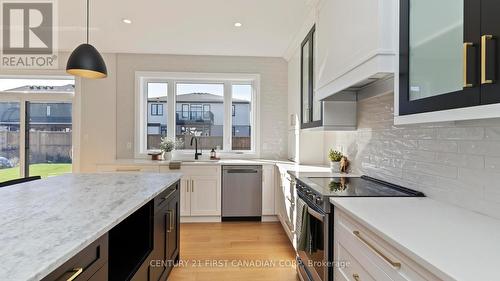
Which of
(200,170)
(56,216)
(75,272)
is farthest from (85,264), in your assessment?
(200,170)

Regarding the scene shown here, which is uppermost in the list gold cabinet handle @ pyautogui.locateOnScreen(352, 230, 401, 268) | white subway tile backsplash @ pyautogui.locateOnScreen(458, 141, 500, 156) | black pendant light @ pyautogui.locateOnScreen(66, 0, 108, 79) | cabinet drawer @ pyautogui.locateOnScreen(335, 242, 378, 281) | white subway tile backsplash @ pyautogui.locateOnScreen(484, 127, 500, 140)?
black pendant light @ pyautogui.locateOnScreen(66, 0, 108, 79)

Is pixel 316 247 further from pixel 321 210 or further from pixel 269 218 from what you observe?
pixel 269 218

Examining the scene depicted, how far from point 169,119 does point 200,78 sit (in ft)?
2.85

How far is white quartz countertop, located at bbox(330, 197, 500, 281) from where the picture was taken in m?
0.81

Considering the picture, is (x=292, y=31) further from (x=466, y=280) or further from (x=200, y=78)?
(x=466, y=280)

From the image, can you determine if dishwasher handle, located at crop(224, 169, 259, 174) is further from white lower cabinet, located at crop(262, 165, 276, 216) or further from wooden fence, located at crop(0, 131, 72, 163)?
wooden fence, located at crop(0, 131, 72, 163)

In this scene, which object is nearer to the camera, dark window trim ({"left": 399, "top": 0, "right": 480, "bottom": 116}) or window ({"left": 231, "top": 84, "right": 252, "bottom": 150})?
dark window trim ({"left": 399, "top": 0, "right": 480, "bottom": 116})

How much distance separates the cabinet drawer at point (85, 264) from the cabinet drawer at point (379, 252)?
3.78ft

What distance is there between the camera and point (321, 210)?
180 cm

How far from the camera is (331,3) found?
7.35ft

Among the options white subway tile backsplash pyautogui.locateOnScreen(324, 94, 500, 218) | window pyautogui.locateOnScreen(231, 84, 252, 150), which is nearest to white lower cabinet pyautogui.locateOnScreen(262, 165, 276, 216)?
window pyautogui.locateOnScreen(231, 84, 252, 150)

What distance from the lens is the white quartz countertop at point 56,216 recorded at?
2.86 feet

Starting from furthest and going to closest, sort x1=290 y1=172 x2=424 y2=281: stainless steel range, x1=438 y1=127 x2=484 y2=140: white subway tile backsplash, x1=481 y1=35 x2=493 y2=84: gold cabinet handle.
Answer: x1=290 y1=172 x2=424 y2=281: stainless steel range
x1=438 y1=127 x2=484 y2=140: white subway tile backsplash
x1=481 y1=35 x2=493 y2=84: gold cabinet handle

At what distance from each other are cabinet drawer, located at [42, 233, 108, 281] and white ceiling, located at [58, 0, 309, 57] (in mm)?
2501
